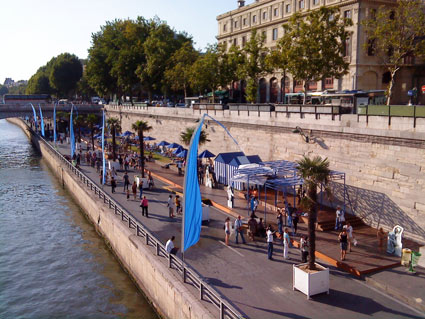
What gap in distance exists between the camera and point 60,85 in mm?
121438

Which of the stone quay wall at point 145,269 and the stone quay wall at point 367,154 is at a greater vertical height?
the stone quay wall at point 367,154

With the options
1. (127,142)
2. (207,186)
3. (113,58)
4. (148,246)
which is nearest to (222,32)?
(113,58)

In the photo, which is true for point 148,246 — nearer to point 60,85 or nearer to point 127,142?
point 127,142

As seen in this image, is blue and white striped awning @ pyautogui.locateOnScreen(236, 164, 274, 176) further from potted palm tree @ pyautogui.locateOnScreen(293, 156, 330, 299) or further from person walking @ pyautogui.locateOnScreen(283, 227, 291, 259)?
potted palm tree @ pyautogui.locateOnScreen(293, 156, 330, 299)

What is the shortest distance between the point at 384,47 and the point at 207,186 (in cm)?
1682

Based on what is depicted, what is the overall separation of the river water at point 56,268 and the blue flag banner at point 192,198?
5.15 meters

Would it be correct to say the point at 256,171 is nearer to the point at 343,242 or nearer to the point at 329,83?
the point at 343,242

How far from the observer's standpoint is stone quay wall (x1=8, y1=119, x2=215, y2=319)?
13477mm

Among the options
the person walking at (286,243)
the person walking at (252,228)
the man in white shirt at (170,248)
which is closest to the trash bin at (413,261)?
the person walking at (286,243)

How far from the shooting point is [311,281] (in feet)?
46.4

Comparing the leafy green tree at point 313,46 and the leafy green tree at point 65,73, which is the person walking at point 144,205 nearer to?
the leafy green tree at point 313,46

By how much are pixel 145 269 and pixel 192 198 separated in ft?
18.9

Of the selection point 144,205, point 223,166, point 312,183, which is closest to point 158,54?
point 223,166

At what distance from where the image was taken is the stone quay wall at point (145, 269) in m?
13.5
